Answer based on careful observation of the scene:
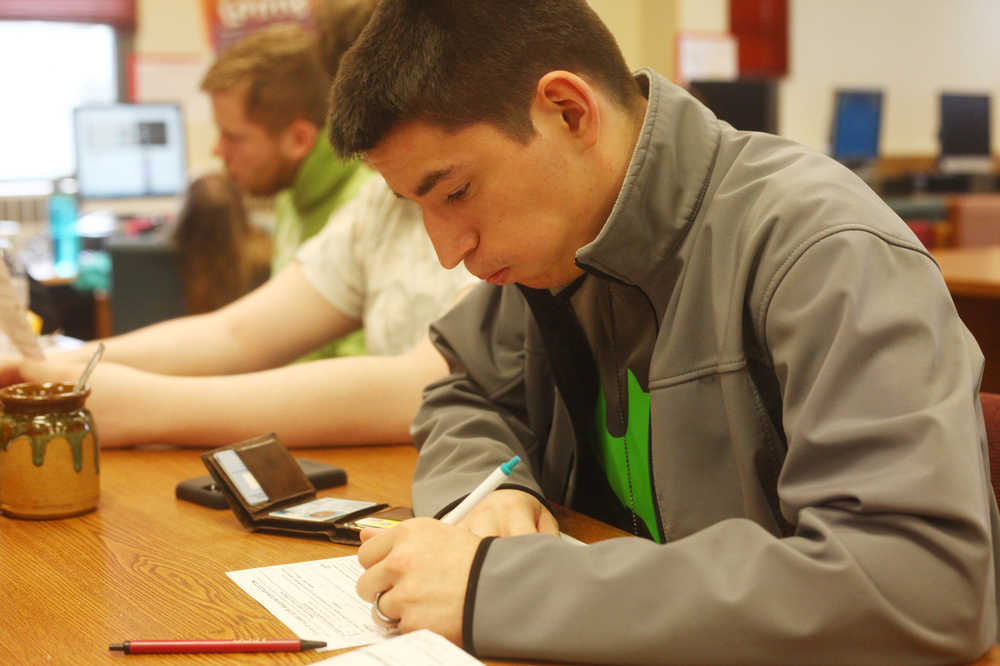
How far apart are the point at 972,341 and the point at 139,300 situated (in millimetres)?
3568

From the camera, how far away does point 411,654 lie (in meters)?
0.71

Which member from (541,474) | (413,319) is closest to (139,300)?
(413,319)

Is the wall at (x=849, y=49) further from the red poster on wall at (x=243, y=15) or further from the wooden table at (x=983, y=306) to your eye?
the wooden table at (x=983, y=306)

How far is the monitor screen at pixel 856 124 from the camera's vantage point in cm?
755

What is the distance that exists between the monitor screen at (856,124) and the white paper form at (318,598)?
714 centimetres

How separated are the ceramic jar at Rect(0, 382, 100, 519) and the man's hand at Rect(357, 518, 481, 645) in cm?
44

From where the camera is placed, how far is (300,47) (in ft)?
7.13

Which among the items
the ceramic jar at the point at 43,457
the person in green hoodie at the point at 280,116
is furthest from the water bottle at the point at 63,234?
the ceramic jar at the point at 43,457

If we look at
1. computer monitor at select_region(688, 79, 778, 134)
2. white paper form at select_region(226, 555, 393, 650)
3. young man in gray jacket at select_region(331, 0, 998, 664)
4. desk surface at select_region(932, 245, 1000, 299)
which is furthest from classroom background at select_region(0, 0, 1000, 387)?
white paper form at select_region(226, 555, 393, 650)

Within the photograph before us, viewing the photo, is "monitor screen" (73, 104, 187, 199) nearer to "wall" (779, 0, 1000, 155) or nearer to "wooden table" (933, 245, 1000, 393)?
"wooden table" (933, 245, 1000, 393)

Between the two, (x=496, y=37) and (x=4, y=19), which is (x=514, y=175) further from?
(x=4, y=19)

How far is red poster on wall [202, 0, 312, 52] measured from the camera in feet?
20.6

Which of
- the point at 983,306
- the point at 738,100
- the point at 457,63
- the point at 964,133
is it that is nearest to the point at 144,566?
the point at 457,63

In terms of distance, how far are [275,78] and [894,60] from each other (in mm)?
A: 7123
